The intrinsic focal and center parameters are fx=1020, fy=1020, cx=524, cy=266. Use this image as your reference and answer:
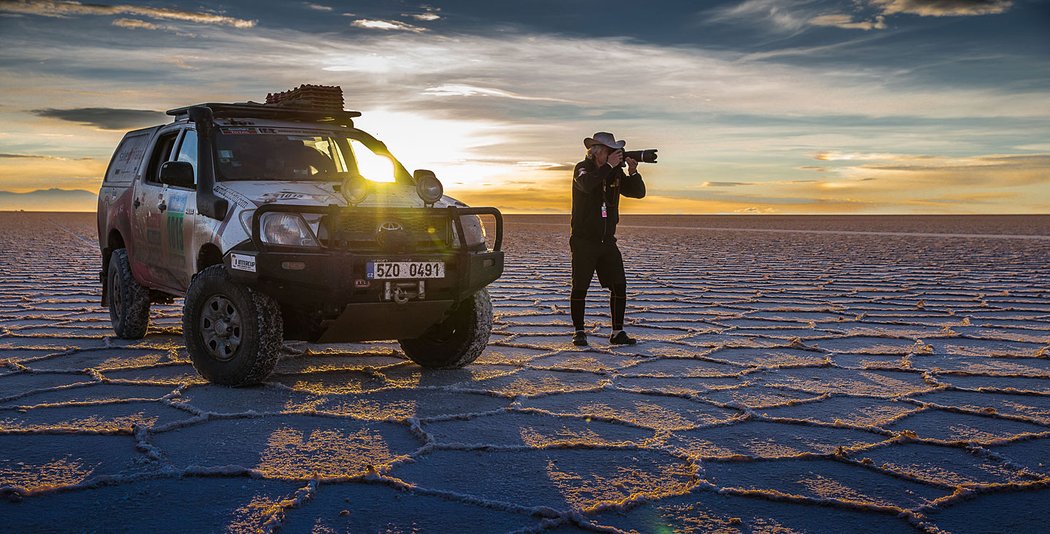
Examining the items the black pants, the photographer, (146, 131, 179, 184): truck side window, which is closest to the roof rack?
(146, 131, 179, 184): truck side window

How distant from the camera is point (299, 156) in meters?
7.18


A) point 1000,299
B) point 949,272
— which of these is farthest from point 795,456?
point 949,272

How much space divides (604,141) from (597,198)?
1.46 feet

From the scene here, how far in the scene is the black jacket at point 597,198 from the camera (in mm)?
7781

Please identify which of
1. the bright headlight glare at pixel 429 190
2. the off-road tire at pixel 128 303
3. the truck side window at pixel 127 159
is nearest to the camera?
the bright headlight glare at pixel 429 190

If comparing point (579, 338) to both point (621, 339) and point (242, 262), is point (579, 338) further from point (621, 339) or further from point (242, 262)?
point (242, 262)

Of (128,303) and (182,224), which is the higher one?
(182,224)

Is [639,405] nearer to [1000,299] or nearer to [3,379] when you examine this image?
[3,379]

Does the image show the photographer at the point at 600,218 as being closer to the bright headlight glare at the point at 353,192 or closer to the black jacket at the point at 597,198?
the black jacket at the point at 597,198

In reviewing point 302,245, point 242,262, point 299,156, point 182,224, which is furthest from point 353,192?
point 182,224

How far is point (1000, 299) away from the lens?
1162 cm

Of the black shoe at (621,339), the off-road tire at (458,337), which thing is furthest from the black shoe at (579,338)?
the off-road tire at (458,337)

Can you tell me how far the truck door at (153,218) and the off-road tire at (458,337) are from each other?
194cm

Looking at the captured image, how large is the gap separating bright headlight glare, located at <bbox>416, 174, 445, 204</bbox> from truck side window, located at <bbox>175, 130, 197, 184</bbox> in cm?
181
